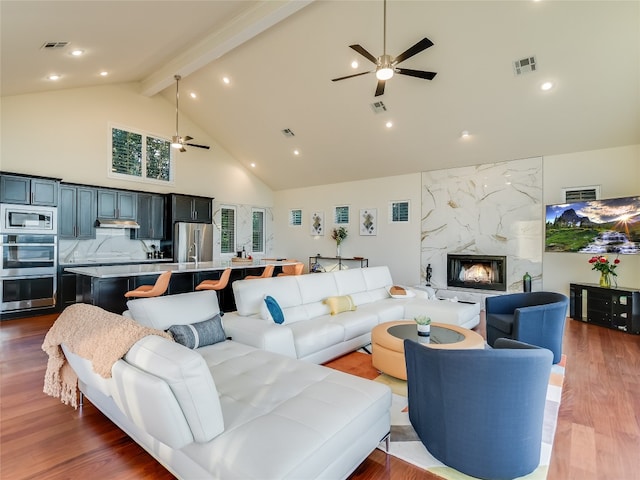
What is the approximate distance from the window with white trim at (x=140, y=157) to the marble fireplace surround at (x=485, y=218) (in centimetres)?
630

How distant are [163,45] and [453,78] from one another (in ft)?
15.3

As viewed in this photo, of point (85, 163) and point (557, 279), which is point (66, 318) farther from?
point (557, 279)

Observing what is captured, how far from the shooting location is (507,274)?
672 cm

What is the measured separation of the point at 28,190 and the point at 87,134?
71.4 inches

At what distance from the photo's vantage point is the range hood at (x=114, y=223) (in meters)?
6.78

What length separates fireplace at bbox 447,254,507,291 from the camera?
22.1ft

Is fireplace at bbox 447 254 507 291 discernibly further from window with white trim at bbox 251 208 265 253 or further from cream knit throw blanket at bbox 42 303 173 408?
cream knit throw blanket at bbox 42 303 173 408

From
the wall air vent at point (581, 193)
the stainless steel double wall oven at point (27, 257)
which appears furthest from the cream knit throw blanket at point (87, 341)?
the wall air vent at point (581, 193)

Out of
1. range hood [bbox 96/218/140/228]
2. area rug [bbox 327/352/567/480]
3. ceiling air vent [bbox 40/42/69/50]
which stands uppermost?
ceiling air vent [bbox 40/42/69/50]

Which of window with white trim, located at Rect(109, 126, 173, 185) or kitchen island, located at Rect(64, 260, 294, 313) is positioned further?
window with white trim, located at Rect(109, 126, 173, 185)

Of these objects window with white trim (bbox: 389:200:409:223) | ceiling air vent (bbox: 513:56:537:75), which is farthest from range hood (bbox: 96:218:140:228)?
ceiling air vent (bbox: 513:56:537:75)

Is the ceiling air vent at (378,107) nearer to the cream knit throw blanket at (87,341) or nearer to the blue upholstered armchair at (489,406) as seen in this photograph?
the blue upholstered armchair at (489,406)

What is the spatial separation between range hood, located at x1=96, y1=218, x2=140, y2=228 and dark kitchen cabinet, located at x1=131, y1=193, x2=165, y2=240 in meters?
0.30

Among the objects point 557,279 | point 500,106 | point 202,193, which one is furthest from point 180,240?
point 557,279
